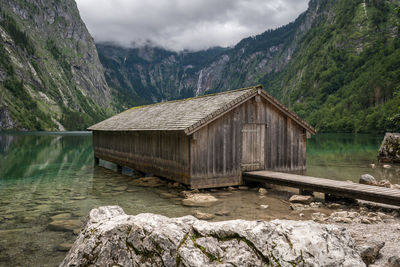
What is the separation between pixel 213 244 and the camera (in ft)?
17.0

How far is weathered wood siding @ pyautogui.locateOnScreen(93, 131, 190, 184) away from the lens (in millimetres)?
15203

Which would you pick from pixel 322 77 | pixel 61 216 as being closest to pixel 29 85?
pixel 322 77

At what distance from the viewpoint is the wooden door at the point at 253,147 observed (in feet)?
52.3

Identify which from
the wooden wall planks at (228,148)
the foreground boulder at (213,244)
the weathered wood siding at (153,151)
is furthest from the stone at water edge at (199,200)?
the foreground boulder at (213,244)

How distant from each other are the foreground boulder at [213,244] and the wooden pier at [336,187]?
6.05 metres

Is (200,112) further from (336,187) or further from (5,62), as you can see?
(5,62)

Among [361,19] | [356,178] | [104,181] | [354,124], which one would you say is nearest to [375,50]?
[361,19]

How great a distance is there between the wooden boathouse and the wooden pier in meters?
1.29

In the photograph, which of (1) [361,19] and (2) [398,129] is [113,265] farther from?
(1) [361,19]

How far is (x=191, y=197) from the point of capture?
13633mm

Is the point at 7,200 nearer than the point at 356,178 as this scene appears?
Yes

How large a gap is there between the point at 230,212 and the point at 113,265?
6.89 m

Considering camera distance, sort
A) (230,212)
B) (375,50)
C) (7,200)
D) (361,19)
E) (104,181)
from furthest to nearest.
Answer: (361,19)
(375,50)
(104,181)
(7,200)
(230,212)

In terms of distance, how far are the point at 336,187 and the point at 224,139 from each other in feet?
17.9
